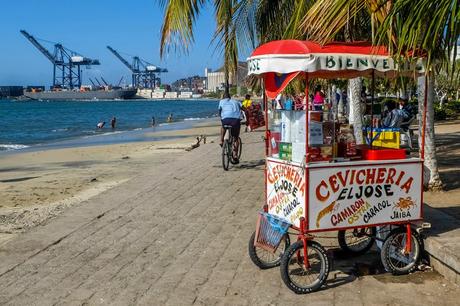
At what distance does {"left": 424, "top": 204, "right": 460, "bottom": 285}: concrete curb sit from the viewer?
15.9 feet

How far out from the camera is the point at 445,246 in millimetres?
5090

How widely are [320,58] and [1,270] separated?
3704mm

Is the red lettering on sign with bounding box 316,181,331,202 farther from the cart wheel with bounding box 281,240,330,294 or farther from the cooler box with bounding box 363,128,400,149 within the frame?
the cooler box with bounding box 363,128,400,149

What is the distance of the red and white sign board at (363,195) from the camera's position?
486 centimetres

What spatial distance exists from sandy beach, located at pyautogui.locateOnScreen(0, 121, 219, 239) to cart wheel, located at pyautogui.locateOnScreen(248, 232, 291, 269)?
3419 millimetres

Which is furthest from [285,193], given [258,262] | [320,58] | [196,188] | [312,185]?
[196,188]

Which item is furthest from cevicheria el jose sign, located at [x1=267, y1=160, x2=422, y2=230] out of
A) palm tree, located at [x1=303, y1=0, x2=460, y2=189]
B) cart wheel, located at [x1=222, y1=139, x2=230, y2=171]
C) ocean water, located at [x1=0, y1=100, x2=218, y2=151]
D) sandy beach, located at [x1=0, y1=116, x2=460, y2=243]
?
ocean water, located at [x1=0, y1=100, x2=218, y2=151]

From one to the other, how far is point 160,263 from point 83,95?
171617 mm

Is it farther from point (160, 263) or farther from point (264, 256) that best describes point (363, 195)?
point (160, 263)

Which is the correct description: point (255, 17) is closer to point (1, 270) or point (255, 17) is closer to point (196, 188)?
point (196, 188)

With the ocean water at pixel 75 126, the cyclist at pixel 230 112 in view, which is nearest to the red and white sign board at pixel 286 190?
the cyclist at pixel 230 112

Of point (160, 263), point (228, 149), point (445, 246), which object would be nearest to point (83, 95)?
point (228, 149)

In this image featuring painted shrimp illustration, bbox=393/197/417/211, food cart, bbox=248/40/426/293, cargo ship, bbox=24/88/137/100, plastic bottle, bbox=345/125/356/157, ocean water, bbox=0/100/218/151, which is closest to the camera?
food cart, bbox=248/40/426/293

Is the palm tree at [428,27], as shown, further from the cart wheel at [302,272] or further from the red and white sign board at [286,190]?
the cart wheel at [302,272]
